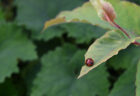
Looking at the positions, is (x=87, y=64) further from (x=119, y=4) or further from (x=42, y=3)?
(x=42, y=3)

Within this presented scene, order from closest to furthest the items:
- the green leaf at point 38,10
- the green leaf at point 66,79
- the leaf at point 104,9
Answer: the leaf at point 104,9 → the green leaf at point 66,79 → the green leaf at point 38,10

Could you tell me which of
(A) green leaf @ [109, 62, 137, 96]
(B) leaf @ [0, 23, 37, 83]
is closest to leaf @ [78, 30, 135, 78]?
(A) green leaf @ [109, 62, 137, 96]

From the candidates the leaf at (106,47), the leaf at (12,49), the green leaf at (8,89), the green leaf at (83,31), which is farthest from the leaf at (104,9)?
the green leaf at (8,89)

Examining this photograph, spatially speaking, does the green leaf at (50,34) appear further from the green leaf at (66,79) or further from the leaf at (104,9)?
the leaf at (104,9)

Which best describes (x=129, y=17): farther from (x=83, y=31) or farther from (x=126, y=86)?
(x=83, y=31)

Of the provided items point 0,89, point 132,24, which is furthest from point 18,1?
point 132,24

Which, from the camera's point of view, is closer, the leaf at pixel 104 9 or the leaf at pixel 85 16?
the leaf at pixel 104 9
